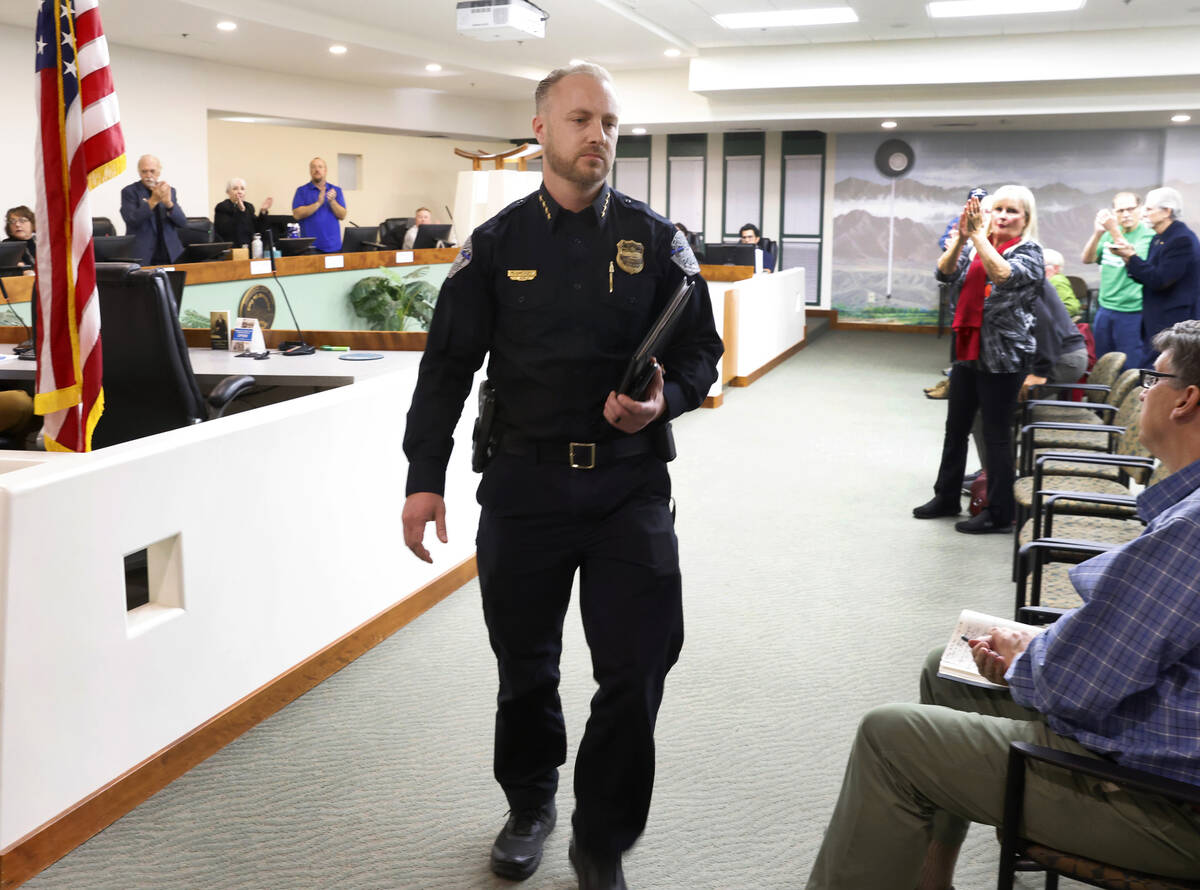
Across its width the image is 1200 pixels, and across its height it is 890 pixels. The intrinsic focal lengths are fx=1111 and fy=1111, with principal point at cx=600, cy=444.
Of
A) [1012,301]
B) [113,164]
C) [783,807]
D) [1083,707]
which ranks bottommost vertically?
[783,807]

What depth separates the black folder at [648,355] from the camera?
76.5 inches

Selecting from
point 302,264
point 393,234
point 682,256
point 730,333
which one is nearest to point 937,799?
point 682,256

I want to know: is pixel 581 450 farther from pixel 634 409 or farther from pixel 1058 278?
pixel 1058 278

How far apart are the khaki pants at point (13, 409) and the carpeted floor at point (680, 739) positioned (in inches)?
51.6

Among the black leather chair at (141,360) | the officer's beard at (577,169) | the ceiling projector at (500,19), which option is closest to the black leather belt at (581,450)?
the officer's beard at (577,169)

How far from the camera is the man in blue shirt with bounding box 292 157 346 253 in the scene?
10.4 m

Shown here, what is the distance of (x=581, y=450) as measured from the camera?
2.05 meters

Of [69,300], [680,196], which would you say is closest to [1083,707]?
[69,300]

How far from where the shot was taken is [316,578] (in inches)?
126

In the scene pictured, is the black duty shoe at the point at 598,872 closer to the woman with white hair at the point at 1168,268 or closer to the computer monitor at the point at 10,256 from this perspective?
the computer monitor at the point at 10,256

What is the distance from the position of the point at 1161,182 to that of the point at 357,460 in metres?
12.8

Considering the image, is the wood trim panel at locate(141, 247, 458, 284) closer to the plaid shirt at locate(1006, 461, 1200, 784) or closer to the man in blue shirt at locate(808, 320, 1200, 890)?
the man in blue shirt at locate(808, 320, 1200, 890)

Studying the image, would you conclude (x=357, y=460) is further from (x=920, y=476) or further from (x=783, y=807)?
(x=920, y=476)

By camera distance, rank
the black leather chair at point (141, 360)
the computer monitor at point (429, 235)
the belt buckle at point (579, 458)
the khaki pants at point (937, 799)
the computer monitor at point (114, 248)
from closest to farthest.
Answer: the khaki pants at point (937, 799) < the belt buckle at point (579, 458) < the black leather chair at point (141, 360) < the computer monitor at point (114, 248) < the computer monitor at point (429, 235)
